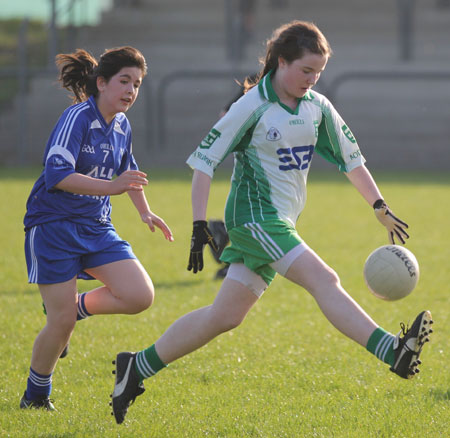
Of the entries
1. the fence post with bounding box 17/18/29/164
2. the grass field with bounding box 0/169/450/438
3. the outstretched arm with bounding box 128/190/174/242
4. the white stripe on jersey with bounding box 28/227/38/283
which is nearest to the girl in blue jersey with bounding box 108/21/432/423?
the grass field with bounding box 0/169/450/438

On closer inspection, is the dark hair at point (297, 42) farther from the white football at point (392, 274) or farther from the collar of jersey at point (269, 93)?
the white football at point (392, 274)

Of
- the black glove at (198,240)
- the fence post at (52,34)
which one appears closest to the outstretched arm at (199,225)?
the black glove at (198,240)

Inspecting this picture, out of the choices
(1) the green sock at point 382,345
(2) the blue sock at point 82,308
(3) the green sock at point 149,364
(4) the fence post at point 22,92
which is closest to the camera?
(1) the green sock at point 382,345

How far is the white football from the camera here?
421 cm

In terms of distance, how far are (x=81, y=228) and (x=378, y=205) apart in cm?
157

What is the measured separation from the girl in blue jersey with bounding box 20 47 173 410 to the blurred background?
638 inches

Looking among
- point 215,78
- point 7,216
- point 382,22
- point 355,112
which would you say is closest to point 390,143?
point 355,112

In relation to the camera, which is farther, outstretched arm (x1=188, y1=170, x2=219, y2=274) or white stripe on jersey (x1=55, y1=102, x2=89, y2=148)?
white stripe on jersey (x1=55, y1=102, x2=89, y2=148)

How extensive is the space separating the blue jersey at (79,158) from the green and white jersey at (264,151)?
565mm

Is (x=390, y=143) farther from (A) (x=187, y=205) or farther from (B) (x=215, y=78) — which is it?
(A) (x=187, y=205)

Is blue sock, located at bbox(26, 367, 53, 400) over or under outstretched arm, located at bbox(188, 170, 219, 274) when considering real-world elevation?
under

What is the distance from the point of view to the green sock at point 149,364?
13.9 feet

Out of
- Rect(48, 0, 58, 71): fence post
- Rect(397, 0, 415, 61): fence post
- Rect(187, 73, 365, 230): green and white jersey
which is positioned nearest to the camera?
Rect(187, 73, 365, 230): green and white jersey

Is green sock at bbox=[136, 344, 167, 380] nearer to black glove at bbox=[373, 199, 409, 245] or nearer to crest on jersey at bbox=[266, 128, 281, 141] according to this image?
crest on jersey at bbox=[266, 128, 281, 141]
